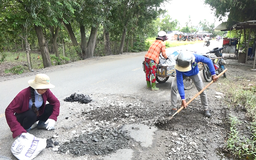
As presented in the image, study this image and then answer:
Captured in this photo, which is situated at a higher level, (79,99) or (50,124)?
(50,124)

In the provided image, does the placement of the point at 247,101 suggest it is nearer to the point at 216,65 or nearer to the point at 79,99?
the point at 216,65

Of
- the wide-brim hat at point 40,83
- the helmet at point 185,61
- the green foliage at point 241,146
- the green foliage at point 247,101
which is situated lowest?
the green foliage at point 241,146

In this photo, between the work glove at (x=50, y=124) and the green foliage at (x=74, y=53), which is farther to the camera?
the green foliage at (x=74, y=53)

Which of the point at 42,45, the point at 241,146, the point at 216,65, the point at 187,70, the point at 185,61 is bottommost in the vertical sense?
the point at 241,146

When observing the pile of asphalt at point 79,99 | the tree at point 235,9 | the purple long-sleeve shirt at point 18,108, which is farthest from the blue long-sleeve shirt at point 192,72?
the tree at point 235,9

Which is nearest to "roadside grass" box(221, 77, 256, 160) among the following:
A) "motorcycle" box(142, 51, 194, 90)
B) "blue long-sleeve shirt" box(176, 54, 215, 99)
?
"blue long-sleeve shirt" box(176, 54, 215, 99)

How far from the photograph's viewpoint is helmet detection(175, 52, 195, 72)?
12.4 feet

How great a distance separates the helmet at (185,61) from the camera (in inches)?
149

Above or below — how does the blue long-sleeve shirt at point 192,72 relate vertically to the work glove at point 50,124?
above

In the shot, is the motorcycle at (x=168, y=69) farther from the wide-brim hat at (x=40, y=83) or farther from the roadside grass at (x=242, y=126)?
the wide-brim hat at (x=40, y=83)

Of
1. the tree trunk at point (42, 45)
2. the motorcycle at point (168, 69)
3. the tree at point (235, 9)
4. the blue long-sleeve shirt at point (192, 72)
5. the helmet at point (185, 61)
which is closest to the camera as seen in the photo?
the helmet at point (185, 61)

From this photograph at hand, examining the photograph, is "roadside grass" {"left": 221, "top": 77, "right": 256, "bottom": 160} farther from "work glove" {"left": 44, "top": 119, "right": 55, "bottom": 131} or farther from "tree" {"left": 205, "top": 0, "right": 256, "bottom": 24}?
"tree" {"left": 205, "top": 0, "right": 256, "bottom": 24}

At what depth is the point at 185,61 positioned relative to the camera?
12.4ft

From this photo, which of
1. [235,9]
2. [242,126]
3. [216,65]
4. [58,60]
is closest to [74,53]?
[58,60]
